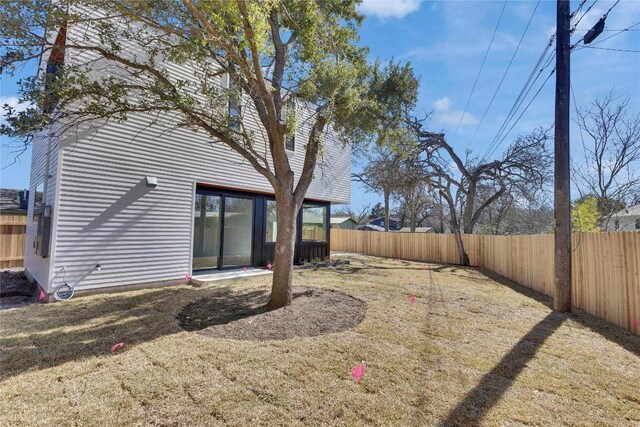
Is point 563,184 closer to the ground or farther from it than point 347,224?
farther from it

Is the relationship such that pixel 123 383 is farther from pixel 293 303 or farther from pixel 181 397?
pixel 293 303

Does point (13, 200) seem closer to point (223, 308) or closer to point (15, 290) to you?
point (15, 290)

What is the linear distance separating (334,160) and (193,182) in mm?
5595

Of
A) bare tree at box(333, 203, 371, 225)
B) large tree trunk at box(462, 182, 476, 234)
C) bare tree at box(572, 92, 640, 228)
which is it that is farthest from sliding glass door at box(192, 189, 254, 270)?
bare tree at box(333, 203, 371, 225)

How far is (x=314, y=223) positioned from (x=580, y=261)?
291 inches

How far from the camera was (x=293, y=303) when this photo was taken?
5047 mm

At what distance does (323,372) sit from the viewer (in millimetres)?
2887

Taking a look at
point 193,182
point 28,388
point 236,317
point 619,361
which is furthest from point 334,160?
point 28,388

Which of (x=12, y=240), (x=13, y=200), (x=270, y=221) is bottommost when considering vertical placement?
(x=12, y=240)

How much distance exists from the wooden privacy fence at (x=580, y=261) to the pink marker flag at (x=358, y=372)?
4113mm

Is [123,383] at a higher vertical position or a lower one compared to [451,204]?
lower

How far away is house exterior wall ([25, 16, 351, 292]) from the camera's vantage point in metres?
5.46

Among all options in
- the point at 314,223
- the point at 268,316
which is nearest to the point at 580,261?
the point at 268,316

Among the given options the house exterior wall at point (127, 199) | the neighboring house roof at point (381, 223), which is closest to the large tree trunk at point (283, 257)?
the house exterior wall at point (127, 199)
